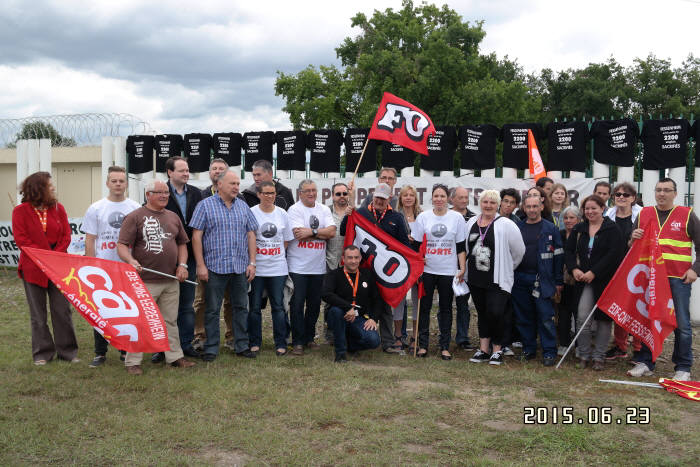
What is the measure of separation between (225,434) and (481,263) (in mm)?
3552

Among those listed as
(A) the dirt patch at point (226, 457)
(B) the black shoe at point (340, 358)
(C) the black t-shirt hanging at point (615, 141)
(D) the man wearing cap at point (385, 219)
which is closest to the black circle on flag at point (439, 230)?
(D) the man wearing cap at point (385, 219)

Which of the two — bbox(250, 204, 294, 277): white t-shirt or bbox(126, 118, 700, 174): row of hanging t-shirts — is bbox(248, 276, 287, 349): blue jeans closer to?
bbox(250, 204, 294, 277): white t-shirt

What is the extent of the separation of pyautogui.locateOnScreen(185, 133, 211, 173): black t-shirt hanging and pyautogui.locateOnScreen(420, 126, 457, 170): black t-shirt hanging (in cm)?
448

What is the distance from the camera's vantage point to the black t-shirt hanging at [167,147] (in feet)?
39.8

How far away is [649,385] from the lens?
5.85 m

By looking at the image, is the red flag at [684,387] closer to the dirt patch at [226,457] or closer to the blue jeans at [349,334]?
the blue jeans at [349,334]

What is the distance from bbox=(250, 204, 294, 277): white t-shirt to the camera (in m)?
6.66

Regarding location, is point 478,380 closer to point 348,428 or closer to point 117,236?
point 348,428

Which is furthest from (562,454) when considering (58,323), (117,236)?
(58,323)

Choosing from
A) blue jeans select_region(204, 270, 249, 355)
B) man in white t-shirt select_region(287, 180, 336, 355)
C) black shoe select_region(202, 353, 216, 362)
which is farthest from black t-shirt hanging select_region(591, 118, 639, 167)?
black shoe select_region(202, 353, 216, 362)

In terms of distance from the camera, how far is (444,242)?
6859 mm

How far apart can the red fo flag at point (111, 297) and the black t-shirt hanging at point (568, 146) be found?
711cm

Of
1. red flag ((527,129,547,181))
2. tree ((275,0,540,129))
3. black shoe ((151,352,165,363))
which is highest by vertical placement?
tree ((275,0,540,129))

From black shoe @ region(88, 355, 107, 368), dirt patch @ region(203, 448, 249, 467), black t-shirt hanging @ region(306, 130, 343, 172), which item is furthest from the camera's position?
black t-shirt hanging @ region(306, 130, 343, 172)
